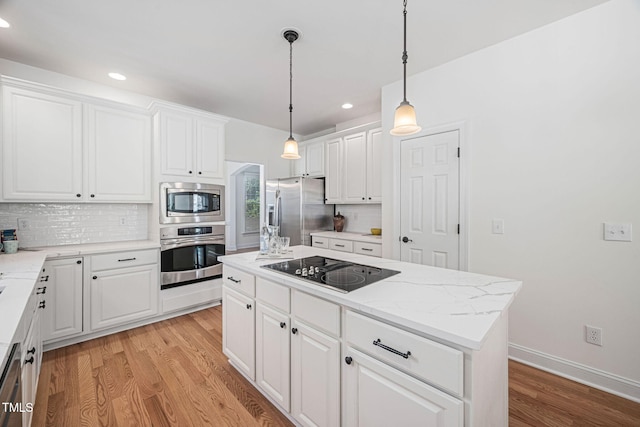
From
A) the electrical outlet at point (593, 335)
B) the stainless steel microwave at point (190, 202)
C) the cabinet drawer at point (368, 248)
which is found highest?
the stainless steel microwave at point (190, 202)

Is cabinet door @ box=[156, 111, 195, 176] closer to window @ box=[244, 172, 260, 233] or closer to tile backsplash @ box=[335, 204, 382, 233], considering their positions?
tile backsplash @ box=[335, 204, 382, 233]

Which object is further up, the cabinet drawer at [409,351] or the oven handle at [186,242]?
the oven handle at [186,242]

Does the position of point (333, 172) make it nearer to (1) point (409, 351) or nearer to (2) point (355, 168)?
(2) point (355, 168)

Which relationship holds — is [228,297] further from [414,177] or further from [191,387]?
[414,177]

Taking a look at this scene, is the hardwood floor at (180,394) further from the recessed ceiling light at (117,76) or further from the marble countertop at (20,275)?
the recessed ceiling light at (117,76)

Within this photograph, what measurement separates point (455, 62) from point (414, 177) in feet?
3.77

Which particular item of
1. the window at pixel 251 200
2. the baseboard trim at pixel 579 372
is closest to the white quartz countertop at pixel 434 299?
the baseboard trim at pixel 579 372

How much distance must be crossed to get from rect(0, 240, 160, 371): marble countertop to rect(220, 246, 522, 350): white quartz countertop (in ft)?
3.53

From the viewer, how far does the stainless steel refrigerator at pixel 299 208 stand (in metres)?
4.25

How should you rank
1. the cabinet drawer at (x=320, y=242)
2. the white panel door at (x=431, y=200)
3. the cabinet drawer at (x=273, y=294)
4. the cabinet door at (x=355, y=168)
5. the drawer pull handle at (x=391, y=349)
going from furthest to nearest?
the cabinet drawer at (x=320, y=242) < the cabinet door at (x=355, y=168) < the white panel door at (x=431, y=200) < the cabinet drawer at (x=273, y=294) < the drawer pull handle at (x=391, y=349)

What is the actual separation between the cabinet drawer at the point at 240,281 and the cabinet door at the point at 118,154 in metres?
1.80

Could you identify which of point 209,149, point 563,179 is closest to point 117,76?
point 209,149

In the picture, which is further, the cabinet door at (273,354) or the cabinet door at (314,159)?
the cabinet door at (314,159)

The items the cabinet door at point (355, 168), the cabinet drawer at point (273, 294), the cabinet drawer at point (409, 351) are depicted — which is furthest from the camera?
the cabinet door at point (355, 168)
